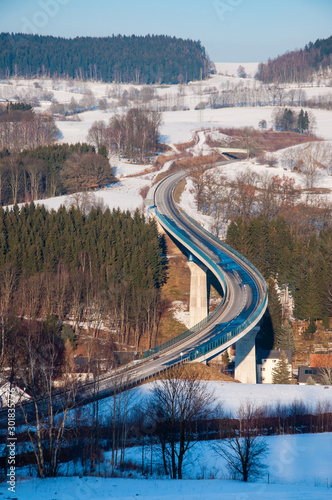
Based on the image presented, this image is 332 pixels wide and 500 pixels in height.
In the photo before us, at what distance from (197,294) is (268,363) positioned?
1289 centimetres

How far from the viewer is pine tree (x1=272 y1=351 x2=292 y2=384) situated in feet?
178

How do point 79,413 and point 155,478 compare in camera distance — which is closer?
point 155,478

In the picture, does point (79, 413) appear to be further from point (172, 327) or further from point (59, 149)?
point (59, 149)

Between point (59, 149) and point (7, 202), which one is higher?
point (59, 149)

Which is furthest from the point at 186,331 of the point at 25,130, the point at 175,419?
the point at 25,130

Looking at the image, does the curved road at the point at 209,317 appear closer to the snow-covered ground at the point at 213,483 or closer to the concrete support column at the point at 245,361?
the concrete support column at the point at 245,361

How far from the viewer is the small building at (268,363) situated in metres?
60.5

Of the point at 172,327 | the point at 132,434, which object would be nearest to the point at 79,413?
the point at 132,434

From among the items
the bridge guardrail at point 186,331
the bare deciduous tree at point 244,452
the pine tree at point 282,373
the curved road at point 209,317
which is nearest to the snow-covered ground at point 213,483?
the bare deciduous tree at point 244,452

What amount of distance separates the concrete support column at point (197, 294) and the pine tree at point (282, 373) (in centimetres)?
1410

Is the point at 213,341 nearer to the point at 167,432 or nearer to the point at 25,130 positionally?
the point at 167,432

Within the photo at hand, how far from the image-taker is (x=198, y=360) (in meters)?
47.4

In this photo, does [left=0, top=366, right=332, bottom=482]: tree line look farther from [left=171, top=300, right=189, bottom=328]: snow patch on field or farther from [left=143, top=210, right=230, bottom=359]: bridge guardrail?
[left=171, top=300, right=189, bottom=328]: snow patch on field

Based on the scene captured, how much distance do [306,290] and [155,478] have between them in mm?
41955
